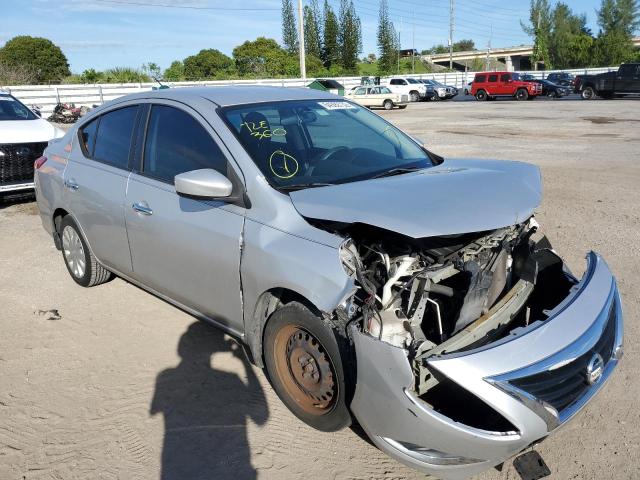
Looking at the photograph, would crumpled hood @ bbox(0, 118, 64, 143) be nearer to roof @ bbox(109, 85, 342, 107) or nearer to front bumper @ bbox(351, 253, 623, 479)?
roof @ bbox(109, 85, 342, 107)

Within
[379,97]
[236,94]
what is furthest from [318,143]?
[379,97]

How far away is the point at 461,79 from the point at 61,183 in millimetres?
53987

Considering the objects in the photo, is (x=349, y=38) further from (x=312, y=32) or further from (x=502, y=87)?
(x=502, y=87)

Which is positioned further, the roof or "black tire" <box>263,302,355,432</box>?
the roof

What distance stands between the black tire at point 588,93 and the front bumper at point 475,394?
111 ft

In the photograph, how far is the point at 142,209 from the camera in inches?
154

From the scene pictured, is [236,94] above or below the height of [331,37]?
below

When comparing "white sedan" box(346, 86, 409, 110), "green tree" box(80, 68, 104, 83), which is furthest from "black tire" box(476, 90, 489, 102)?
"green tree" box(80, 68, 104, 83)

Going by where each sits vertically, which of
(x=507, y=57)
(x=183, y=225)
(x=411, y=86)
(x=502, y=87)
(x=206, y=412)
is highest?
(x=507, y=57)

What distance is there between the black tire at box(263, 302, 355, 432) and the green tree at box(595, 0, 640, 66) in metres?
72.9

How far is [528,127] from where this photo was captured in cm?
1856

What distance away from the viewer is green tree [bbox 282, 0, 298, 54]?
7344 cm

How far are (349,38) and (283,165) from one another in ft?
238

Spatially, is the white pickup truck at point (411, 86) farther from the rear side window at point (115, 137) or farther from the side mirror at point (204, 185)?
the side mirror at point (204, 185)
